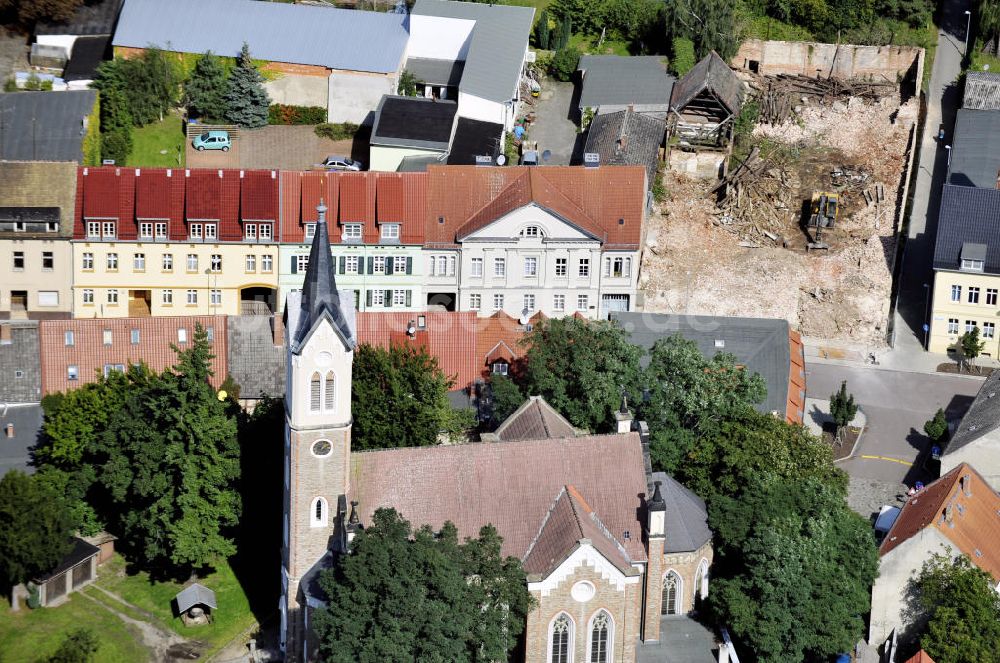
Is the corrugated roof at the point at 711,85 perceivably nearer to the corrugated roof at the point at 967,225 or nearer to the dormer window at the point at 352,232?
the corrugated roof at the point at 967,225

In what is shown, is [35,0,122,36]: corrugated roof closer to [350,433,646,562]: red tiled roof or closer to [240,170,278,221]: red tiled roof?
[240,170,278,221]: red tiled roof

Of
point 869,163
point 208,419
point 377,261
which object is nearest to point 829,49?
point 869,163

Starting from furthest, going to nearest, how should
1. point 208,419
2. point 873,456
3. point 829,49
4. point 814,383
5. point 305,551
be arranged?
point 829,49
point 814,383
point 873,456
point 208,419
point 305,551

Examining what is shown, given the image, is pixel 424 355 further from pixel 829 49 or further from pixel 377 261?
pixel 829 49

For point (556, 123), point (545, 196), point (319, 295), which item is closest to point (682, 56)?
point (556, 123)

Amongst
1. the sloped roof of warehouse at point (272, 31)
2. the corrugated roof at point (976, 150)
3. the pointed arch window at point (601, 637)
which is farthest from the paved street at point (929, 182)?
the pointed arch window at point (601, 637)

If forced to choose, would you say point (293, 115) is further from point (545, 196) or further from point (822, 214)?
point (822, 214)
